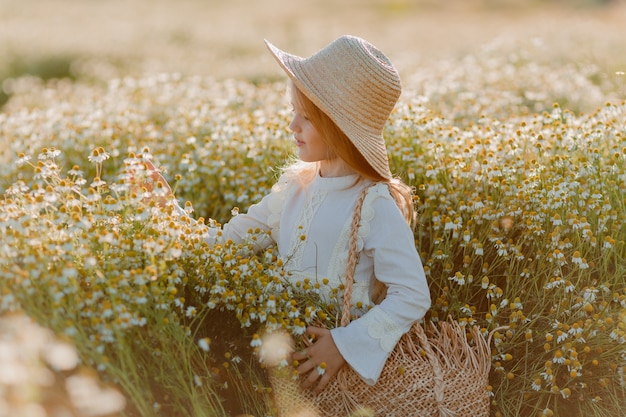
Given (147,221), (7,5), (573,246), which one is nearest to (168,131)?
(147,221)

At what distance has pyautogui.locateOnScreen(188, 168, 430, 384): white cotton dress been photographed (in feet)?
10.6

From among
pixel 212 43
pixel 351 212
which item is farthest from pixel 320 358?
pixel 212 43

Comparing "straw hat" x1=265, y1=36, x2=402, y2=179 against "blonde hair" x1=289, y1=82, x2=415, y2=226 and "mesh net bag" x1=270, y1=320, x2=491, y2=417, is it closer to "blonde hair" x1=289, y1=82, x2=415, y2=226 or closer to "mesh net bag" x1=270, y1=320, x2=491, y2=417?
"blonde hair" x1=289, y1=82, x2=415, y2=226

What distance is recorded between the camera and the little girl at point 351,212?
325 centimetres

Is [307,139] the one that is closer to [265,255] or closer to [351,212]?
[351,212]

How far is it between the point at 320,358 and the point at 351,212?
0.69 meters

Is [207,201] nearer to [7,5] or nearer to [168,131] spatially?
[168,131]

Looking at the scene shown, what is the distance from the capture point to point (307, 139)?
3.61 m

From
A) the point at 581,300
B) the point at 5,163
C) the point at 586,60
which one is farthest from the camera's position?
Answer: the point at 586,60

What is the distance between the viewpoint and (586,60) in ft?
29.8

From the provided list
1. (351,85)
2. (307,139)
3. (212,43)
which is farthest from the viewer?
(212,43)

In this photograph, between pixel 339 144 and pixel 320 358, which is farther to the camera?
pixel 339 144

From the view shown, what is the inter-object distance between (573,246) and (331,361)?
1.58m

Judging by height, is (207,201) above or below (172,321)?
below
